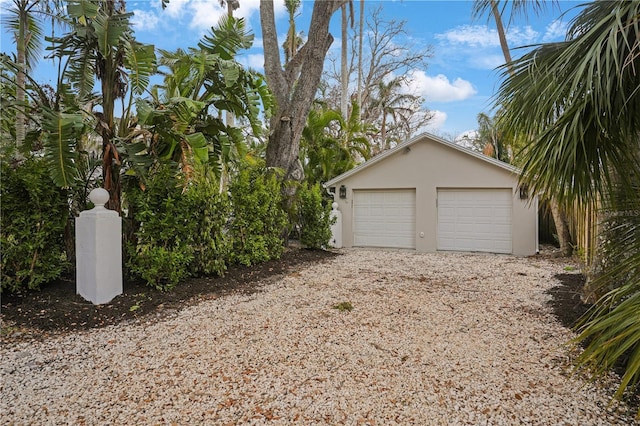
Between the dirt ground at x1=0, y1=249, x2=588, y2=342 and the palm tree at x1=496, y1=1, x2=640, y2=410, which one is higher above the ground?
the palm tree at x1=496, y1=1, x2=640, y2=410

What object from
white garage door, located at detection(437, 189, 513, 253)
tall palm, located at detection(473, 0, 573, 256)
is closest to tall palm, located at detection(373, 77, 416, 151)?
white garage door, located at detection(437, 189, 513, 253)

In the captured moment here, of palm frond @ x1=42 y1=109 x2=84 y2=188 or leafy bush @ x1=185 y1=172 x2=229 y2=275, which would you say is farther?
leafy bush @ x1=185 y1=172 x2=229 y2=275

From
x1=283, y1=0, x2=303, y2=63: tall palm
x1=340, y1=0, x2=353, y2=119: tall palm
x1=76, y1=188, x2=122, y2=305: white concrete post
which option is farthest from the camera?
x1=340, y1=0, x2=353, y2=119: tall palm

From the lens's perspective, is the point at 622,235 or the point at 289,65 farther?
the point at 289,65

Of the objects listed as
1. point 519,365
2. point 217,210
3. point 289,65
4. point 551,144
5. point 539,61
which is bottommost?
point 519,365

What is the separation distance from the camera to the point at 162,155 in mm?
4930

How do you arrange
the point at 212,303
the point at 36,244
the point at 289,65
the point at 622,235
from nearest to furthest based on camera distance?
the point at 622,235 < the point at 36,244 < the point at 212,303 < the point at 289,65

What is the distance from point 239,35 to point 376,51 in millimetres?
17317

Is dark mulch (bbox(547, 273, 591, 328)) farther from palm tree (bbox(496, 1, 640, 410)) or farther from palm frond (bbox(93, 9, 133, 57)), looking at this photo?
palm frond (bbox(93, 9, 133, 57))

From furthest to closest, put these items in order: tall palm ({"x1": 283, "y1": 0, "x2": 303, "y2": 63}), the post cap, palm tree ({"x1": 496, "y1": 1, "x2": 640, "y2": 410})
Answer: tall palm ({"x1": 283, "y1": 0, "x2": 303, "y2": 63}) < the post cap < palm tree ({"x1": 496, "y1": 1, "x2": 640, "y2": 410})

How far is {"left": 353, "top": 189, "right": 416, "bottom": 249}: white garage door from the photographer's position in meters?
10.1

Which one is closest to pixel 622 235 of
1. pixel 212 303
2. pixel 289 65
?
pixel 212 303

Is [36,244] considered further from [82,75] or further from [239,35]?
[239,35]

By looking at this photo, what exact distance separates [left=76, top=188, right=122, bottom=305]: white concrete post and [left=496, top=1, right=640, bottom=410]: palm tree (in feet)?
15.6
